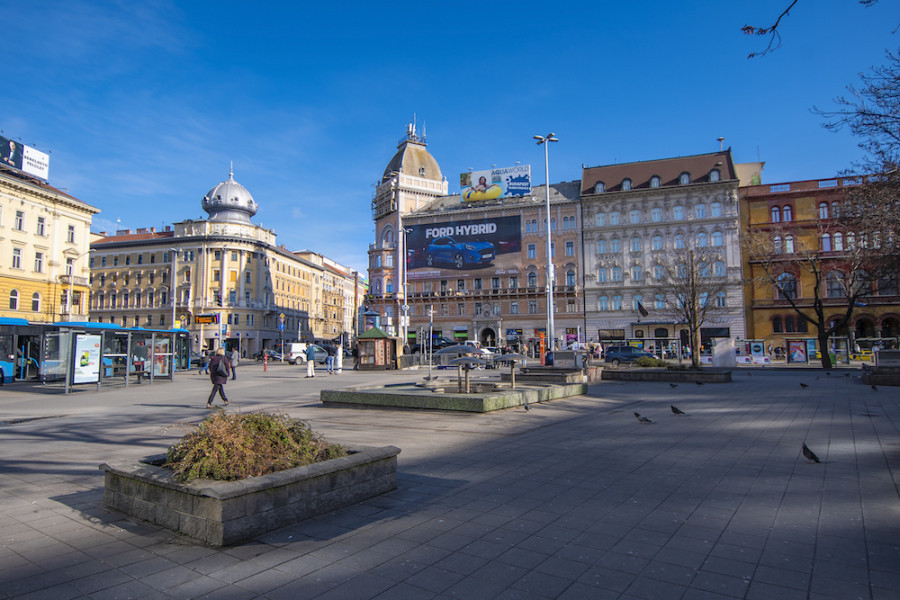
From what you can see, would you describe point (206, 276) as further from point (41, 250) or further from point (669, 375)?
point (669, 375)

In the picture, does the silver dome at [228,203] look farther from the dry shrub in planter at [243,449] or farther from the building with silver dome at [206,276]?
the dry shrub in planter at [243,449]

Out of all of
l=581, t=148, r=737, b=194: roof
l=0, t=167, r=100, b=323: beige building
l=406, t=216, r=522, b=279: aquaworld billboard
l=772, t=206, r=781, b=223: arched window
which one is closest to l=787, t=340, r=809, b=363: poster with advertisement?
l=772, t=206, r=781, b=223: arched window

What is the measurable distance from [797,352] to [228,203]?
69.7 metres

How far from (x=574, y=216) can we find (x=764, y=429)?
5405cm

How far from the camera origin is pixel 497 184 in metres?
66.2

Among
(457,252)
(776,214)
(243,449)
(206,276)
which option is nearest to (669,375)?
(243,449)

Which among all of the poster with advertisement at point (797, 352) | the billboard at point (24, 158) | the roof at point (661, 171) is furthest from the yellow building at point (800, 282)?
the billboard at point (24, 158)

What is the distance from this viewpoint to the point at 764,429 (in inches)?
403

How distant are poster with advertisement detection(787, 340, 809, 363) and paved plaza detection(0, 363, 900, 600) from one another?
31.0 metres

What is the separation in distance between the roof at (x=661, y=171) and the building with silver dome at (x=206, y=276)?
43.3 m

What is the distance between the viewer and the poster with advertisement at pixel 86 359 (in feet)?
68.0

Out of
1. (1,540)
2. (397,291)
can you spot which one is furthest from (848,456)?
(397,291)

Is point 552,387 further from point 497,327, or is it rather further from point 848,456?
point 497,327

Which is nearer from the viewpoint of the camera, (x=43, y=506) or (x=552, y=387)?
(x=43, y=506)
